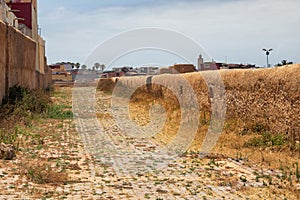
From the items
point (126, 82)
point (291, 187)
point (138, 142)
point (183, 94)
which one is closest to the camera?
point (291, 187)

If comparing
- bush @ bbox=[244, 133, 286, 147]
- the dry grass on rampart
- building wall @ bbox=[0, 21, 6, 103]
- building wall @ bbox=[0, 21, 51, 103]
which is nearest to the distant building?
building wall @ bbox=[0, 21, 51, 103]

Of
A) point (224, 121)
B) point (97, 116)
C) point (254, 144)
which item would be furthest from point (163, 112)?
point (254, 144)

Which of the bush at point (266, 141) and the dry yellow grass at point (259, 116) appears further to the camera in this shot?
the bush at point (266, 141)

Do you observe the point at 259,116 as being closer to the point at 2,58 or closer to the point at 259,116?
the point at 259,116

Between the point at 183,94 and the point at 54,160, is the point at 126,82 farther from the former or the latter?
the point at 54,160

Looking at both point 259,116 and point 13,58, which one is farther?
point 13,58

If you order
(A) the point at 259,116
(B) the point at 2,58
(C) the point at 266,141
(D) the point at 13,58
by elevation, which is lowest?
(C) the point at 266,141

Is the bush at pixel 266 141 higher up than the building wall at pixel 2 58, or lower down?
lower down

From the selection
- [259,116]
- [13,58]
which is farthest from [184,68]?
[259,116]

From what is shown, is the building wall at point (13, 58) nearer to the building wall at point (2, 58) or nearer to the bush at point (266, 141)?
the building wall at point (2, 58)

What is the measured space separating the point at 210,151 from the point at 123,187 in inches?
152

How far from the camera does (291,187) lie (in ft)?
22.4

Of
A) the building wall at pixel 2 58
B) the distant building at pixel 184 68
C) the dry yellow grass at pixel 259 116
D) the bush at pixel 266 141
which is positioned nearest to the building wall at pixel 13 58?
the building wall at pixel 2 58

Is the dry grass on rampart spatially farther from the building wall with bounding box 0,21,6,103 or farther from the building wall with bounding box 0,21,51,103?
the building wall with bounding box 0,21,51,103
